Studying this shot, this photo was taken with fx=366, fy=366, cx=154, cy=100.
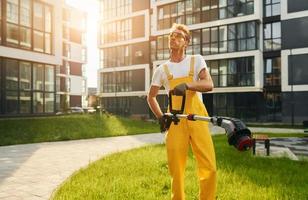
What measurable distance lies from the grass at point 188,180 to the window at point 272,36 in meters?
24.0

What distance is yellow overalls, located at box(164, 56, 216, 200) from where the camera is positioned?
3795 millimetres

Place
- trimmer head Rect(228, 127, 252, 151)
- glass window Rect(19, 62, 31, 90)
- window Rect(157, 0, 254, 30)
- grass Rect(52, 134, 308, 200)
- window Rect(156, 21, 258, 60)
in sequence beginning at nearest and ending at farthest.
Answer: trimmer head Rect(228, 127, 252, 151) < grass Rect(52, 134, 308, 200) < glass window Rect(19, 62, 31, 90) < window Rect(156, 21, 258, 60) < window Rect(157, 0, 254, 30)

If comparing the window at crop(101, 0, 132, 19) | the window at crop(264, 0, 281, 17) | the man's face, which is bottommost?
the man's face

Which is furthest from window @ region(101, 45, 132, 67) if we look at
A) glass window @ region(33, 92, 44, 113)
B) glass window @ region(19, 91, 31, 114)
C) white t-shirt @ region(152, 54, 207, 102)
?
white t-shirt @ region(152, 54, 207, 102)

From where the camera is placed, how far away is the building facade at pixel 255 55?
29.3m

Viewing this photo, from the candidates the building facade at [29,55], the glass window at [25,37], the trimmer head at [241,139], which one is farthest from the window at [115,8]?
the trimmer head at [241,139]

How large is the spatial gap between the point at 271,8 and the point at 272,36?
242 centimetres

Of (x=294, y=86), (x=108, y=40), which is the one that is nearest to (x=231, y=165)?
(x=294, y=86)

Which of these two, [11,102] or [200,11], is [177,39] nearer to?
[11,102]

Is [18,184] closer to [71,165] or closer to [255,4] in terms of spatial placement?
[71,165]

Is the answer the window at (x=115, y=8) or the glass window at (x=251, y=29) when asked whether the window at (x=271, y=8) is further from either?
the window at (x=115, y=8)

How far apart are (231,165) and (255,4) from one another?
25.0m

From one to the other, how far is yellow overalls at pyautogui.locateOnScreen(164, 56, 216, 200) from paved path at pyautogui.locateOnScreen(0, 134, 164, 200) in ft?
8.05

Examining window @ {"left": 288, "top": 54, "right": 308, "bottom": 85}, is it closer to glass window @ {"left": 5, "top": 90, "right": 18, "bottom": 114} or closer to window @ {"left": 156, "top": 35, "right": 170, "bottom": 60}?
window @ {"left": 156, "top": 35, "right": 170, "bottom": 60}
